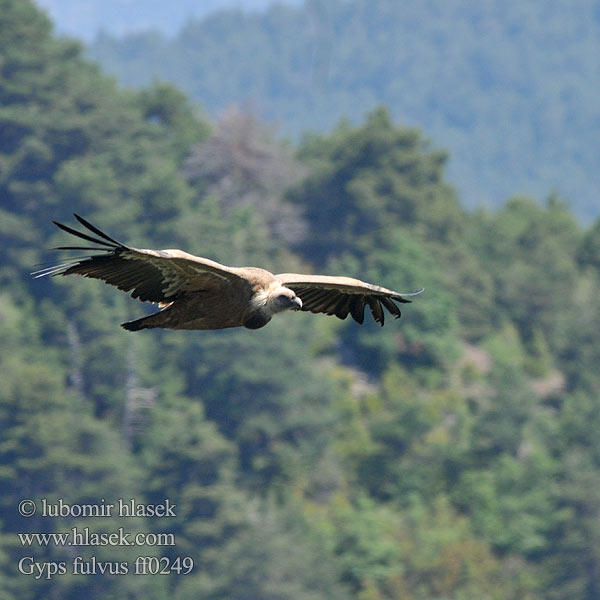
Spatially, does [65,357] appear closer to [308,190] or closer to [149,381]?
[149,381]

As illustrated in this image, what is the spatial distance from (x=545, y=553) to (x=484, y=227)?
33.5 m

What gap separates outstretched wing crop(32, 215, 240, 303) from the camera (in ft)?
43.5

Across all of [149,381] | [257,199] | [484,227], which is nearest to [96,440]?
[149,381]

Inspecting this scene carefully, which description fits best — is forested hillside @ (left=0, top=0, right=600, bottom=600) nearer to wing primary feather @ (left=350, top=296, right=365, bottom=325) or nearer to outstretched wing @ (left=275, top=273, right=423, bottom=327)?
outstretched wing @ (left=275, top=273, right=423, bottom=327)

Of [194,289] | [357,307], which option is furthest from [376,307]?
[194,289]

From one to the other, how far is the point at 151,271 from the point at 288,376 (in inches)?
1990

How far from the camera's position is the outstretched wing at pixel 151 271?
43.5 ft

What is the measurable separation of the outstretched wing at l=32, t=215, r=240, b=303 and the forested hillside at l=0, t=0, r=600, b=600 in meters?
28.4

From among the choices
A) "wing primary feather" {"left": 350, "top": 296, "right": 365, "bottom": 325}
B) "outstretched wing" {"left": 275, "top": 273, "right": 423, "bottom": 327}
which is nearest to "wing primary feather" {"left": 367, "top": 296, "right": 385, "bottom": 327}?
"outstretched wing" {"left": 275, "top": 273, "right": 423, "bottom": 327}

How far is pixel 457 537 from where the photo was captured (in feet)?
192

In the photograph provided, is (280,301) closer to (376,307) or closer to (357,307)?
(357,307)

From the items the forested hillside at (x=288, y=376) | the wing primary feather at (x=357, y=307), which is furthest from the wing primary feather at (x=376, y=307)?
the forested hillside at (x=288, y=376)

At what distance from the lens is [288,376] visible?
211ft
